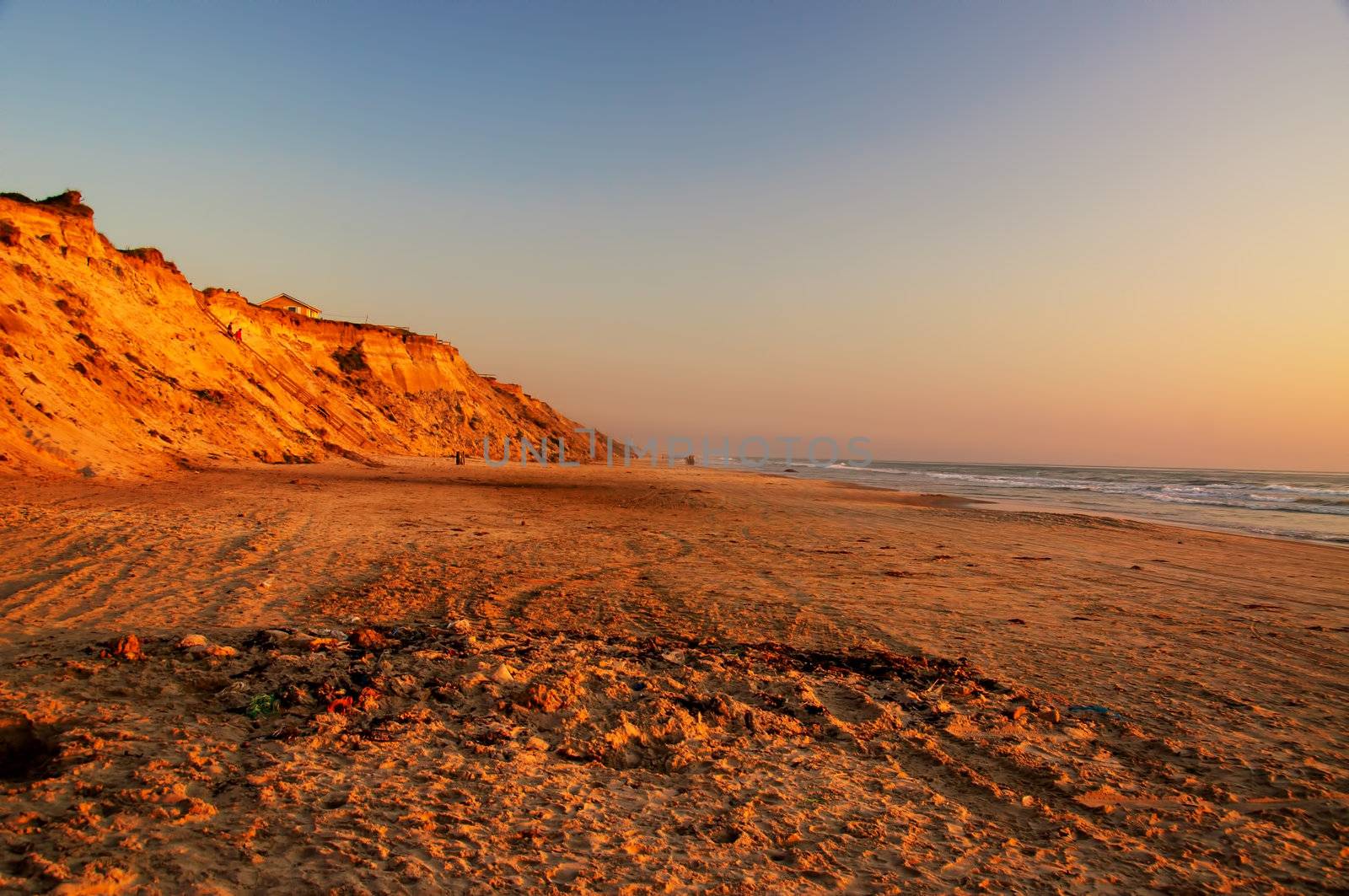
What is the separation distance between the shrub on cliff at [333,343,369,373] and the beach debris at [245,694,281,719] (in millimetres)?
42067

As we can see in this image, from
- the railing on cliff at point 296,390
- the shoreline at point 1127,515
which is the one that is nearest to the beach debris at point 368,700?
the shoreline at point 1127,515

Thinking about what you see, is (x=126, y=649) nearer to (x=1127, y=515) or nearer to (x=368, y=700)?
(x=368, y=700)

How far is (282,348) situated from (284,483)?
2265cm

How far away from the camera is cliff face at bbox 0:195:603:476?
14.9 meters

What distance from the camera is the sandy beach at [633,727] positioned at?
102 inches

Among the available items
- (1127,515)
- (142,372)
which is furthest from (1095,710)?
(142,372)

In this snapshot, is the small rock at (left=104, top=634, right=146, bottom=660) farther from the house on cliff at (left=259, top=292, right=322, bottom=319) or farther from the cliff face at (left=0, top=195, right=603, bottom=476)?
the house on cliff at (left=259, top=292, right=322, bottom=319)

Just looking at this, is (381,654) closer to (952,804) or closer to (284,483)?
(952,804)

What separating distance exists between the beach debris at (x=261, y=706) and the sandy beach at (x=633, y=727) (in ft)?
0.06

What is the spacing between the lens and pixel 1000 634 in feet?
20.1

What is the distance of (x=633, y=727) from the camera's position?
12.4 ft

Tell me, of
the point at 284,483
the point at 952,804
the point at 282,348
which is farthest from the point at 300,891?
the point at 282,348

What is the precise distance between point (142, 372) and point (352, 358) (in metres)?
22.5

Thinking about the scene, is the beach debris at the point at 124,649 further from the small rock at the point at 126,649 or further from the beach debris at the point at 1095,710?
the beach debris at the point at 1095,710
